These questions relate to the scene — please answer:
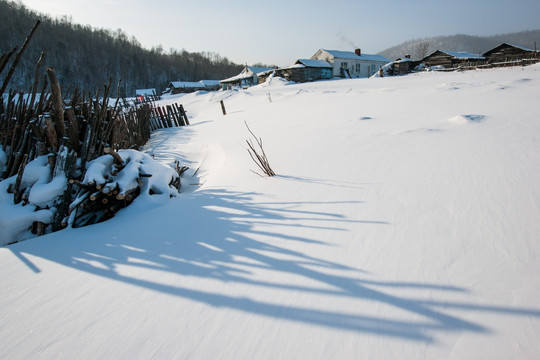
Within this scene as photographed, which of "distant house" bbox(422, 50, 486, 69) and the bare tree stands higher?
Result: the bare tree

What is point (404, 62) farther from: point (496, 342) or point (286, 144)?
point (496, 342)

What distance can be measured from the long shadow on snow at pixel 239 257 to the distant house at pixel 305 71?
113 feet

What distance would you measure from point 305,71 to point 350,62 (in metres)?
8.74

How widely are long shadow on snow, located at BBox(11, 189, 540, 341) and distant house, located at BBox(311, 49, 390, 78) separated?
3783cm

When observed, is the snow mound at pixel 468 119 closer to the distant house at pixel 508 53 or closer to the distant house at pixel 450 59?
the distant house at pixel 450 59

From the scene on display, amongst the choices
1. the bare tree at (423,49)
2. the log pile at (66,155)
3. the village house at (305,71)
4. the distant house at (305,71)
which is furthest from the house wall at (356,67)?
the log pile at (66,155)

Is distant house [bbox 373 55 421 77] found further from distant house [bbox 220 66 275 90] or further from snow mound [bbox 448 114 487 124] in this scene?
snow mound [bbox 448 114 487 124]

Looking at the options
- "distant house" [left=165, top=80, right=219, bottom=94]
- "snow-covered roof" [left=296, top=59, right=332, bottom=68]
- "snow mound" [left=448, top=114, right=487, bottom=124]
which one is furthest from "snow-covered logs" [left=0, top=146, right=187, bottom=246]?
"distant house" [left=165, top=80, right=219, bottom=94]

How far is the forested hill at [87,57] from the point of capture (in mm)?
55188

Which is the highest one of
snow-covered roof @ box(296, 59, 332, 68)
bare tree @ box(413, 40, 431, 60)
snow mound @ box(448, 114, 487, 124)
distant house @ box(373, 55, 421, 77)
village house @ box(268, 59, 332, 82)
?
bare tree @ box(413, 40, 431, 60)

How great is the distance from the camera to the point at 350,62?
38.0m

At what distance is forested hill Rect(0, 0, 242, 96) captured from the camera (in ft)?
181

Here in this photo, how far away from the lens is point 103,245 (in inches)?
89.0

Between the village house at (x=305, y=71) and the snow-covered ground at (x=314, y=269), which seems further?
the village house at (x=305, y=71)
